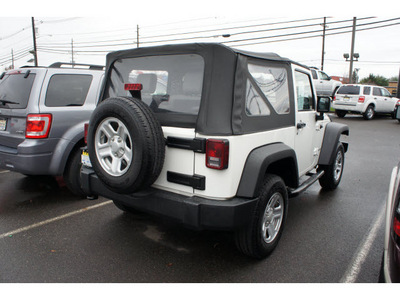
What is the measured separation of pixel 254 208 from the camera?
2.75 meters

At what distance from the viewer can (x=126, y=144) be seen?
2.73 meters

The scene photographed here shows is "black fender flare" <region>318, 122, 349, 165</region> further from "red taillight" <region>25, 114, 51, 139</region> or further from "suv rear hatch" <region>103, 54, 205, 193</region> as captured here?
"red taillight" <region>25, 114, 51, 139</region>

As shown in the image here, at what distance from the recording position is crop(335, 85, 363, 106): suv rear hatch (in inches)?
632

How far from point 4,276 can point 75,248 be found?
669 mm

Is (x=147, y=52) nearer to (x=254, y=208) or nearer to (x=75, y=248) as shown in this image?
(x=254, y=208)

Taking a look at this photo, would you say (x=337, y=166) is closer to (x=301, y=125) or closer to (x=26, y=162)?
(x=301, y=125)

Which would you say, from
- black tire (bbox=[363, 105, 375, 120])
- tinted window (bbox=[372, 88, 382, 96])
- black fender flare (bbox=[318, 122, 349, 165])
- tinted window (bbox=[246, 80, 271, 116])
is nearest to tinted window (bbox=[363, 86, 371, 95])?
tinted window (bbox=[372, 88, 382, 96])

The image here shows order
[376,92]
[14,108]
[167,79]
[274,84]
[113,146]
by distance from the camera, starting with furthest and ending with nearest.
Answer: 1. [376,92]
2. [14,108]
3. [274,84]
4. [167,79]
5. [113,146]

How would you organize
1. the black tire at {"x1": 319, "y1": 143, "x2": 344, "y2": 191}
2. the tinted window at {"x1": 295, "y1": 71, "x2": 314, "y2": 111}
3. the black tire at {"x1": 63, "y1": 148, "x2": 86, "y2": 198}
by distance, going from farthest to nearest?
the black tire at {"x1": 319, "y1": 143, "x2": 344, "y2": 191}
the black tire at {"x1": 63, "y1": 148, "x2": 86, "y2": 198}
the tinted window at {"x1": 295, "y1": 71, "x2": 314, "y2": 111}

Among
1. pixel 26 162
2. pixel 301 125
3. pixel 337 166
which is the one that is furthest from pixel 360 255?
pixel 26 162

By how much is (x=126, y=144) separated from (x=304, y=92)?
2.49 metres

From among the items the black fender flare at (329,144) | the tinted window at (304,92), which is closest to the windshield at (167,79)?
the tinted window at (304,92)

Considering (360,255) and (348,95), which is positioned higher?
(348,95)

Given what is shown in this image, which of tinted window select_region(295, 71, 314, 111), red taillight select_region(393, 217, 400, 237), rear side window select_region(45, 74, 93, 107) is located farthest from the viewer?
rear side window select_region(45, 74, 93, 107)
